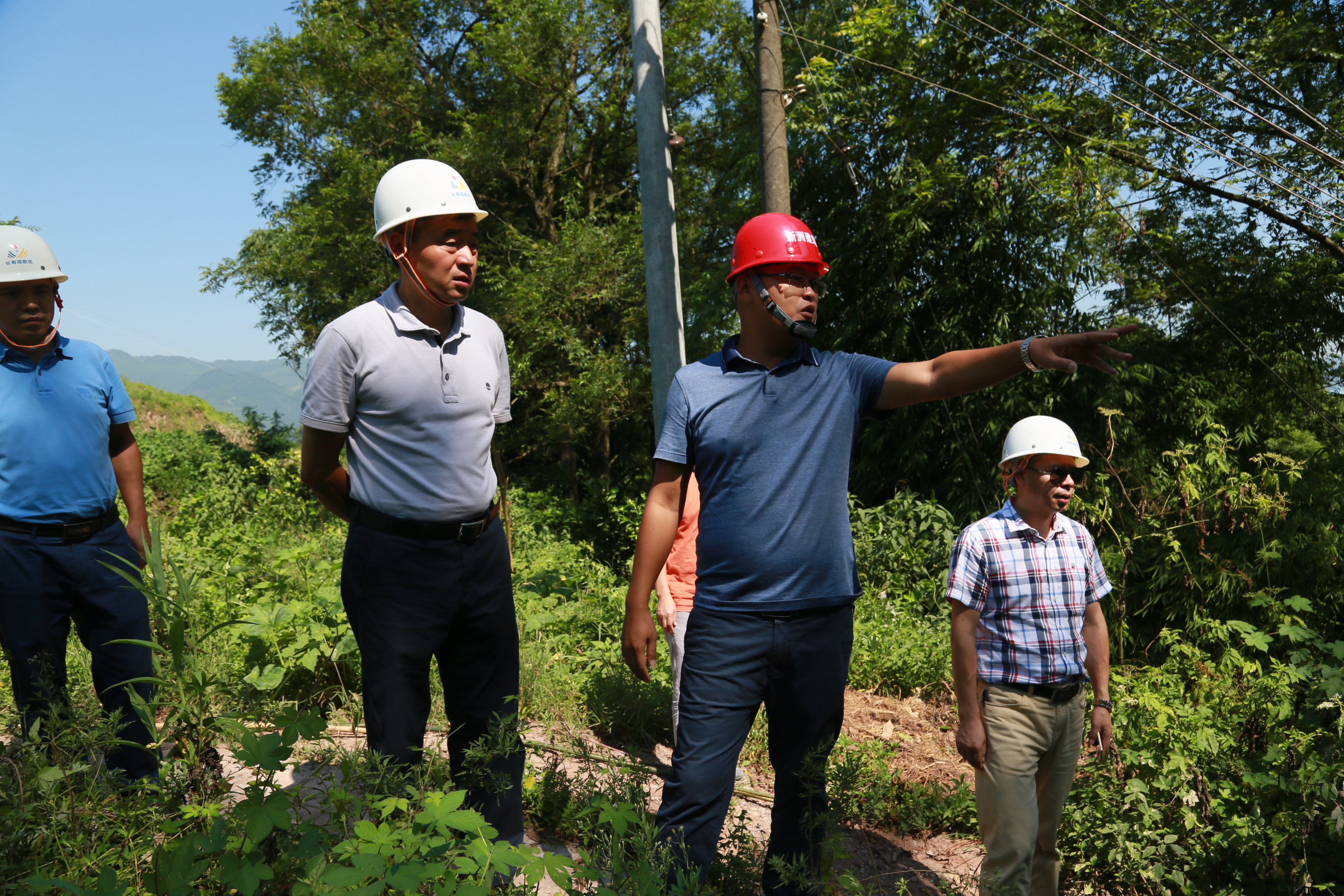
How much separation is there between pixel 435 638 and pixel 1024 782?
6.20ft

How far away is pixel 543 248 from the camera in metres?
13.9

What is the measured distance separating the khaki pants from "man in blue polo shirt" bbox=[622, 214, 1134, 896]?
65 centimetres

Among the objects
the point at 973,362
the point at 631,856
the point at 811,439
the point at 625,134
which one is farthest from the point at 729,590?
the point at 625,134

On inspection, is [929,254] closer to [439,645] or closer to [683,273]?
[683,273]

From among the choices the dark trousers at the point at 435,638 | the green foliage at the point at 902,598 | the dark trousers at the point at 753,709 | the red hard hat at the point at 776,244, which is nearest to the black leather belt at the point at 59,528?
the dark trousers at the point at 435,638

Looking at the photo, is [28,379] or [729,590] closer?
[729,590]

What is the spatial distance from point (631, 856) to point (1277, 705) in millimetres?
2632

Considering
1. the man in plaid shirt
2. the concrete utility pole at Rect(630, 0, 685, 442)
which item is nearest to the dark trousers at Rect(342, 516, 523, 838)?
the man in plaid shirt

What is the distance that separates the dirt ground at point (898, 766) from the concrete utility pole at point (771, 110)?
3.49m

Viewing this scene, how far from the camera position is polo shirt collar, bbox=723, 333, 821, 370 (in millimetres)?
2645

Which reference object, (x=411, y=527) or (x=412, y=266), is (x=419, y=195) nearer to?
(x=412, y=266)

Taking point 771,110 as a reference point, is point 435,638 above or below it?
below

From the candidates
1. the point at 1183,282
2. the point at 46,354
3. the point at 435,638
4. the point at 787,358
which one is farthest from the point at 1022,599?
the point at 1183,282

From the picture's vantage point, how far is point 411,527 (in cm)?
257
